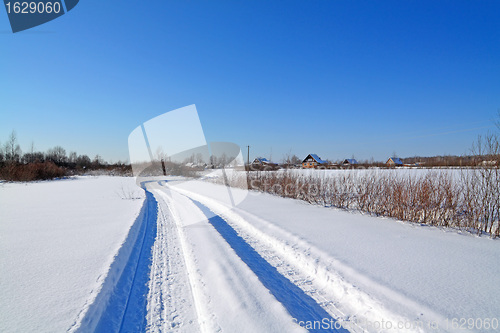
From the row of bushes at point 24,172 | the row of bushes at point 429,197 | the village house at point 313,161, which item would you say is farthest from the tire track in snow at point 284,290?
the village house at point 313,161

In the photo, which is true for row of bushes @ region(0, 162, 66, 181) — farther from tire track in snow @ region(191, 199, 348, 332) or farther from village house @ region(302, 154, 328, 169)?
village house @ region(302, 154, 328, 169)

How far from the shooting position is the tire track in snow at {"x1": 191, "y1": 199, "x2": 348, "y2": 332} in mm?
2611

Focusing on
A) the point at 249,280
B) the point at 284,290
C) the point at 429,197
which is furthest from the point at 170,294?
the point at 429,197

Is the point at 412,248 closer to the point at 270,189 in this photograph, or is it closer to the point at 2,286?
the point at 2,286

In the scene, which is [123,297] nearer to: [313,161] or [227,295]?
[227,295]

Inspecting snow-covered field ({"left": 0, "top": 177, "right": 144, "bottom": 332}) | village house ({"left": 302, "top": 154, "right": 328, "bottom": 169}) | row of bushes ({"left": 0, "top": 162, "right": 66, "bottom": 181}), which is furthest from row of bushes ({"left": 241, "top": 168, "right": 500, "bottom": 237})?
village house ({"left": 302, "top": 154, "right": 328, "bottom": 169})

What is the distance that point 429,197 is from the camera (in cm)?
698

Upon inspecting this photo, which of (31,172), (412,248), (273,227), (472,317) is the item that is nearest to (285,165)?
(273,227)

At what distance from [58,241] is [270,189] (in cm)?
1212

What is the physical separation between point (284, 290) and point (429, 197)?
6.37 metres

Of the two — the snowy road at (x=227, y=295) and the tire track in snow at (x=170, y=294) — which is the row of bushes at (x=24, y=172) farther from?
the snowy road at (x=227, y=295)

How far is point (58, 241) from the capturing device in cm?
498

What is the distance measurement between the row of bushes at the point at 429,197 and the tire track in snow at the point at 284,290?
17.9 feet

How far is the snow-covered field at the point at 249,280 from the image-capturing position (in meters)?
2.45
